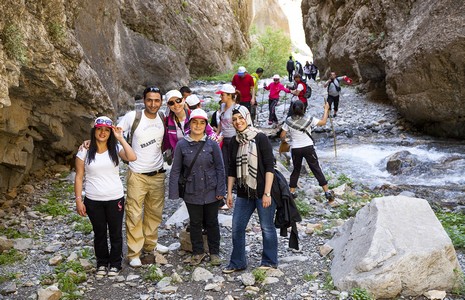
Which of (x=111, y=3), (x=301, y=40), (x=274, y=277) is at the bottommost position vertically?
(x=274, y=277)

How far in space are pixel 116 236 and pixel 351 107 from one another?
16.6m

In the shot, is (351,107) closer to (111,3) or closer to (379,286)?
(111,3)

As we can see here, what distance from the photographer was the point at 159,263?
570 centimetres

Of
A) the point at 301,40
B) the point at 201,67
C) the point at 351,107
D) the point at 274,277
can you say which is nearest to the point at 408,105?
the point at 351,107

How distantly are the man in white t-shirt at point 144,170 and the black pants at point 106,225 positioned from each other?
187mm

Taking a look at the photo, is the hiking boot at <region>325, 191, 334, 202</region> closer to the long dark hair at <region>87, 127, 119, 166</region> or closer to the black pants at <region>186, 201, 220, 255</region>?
the black pants at <region>186, 201, 220, 255</region>

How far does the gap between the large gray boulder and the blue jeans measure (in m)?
0.74

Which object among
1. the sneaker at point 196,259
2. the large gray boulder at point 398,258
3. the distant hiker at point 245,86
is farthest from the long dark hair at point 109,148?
the distant hiker at point 245,86

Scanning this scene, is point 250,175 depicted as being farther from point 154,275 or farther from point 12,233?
point 12,233

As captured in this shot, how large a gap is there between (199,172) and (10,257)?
2.79 meters

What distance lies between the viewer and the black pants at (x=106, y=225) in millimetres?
5258

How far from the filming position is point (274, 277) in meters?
5.19

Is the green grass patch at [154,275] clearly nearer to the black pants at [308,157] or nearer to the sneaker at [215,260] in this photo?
the sneaker at [215,260]

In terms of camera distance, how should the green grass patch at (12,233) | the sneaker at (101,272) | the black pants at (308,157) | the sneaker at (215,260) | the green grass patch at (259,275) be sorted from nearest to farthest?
the green grass patch at (259,275) → the sneaker at (101,272) → the sneaker at (215,260) → the green grass patch at (12,233) → the black pants at (308,157)
